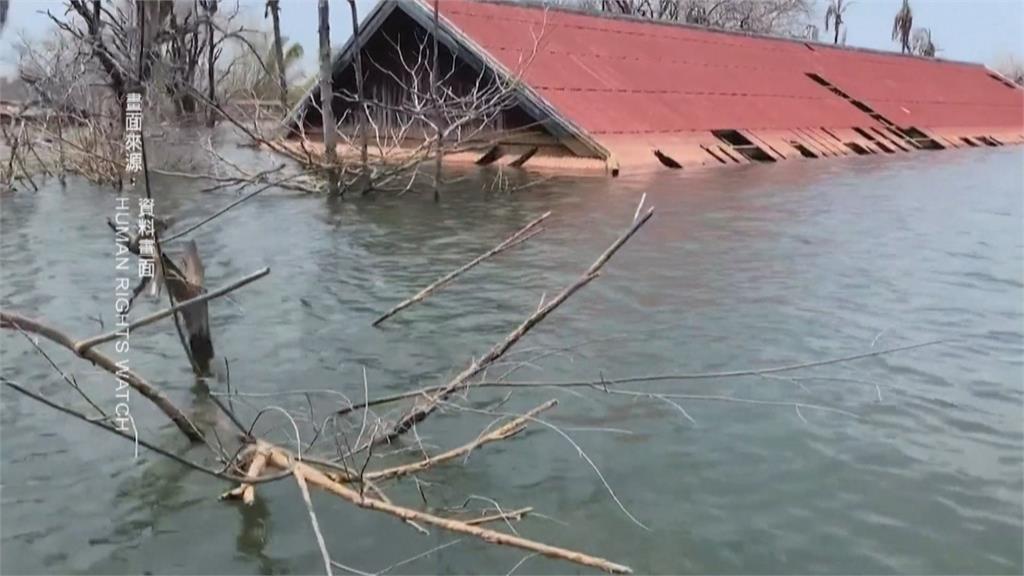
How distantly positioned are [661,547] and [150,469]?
2528mm

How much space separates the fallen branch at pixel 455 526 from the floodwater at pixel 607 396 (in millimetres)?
253

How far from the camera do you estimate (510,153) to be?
18.4 metres

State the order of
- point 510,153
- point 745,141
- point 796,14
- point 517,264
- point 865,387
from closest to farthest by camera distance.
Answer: point 865,387
point 517,264
point 510,153
point 745,141
point 796,14

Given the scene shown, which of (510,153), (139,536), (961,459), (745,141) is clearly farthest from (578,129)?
(139,536)

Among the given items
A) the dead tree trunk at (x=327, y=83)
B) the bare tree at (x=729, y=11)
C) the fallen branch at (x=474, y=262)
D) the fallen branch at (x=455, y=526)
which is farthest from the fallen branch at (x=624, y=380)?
the bare tree at (x=729, y=11)

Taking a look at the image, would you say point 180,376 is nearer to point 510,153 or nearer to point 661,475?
point 661,475

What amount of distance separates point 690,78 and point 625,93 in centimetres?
355

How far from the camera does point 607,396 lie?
218 inches

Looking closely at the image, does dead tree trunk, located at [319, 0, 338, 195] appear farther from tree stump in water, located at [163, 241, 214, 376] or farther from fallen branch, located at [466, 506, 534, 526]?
fallen branch, located at [466, 506, 534, 526]

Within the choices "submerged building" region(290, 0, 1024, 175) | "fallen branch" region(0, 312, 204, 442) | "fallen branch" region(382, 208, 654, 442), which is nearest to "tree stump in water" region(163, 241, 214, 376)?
"fallen branch" region(0, 312, 204, 442)

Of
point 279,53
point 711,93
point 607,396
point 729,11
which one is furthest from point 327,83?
point 729,11

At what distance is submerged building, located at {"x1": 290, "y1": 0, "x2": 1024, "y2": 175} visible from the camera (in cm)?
1695

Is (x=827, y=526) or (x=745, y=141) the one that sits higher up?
(x=745, y=141)

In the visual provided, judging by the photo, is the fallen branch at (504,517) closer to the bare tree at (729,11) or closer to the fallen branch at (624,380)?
the fallen branch at (624,380)
